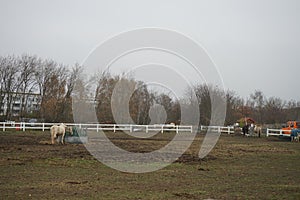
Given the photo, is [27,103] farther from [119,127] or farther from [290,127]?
[290,127]

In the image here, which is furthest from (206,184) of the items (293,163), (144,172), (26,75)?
(26,75)

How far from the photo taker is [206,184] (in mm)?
9711

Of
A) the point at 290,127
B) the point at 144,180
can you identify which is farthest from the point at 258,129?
the point at 144,180

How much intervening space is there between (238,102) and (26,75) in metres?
40.8

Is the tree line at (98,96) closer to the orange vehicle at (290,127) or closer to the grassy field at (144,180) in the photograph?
the orange vehicle at (290,127)

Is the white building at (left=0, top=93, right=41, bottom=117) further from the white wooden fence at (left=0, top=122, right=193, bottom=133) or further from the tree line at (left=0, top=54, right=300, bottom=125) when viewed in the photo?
the white wooden fence at (left=0, top=122, right=193, bottom=133)

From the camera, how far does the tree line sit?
47.8 m

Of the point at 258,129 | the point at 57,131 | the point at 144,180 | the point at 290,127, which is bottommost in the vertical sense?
the point at 144,180

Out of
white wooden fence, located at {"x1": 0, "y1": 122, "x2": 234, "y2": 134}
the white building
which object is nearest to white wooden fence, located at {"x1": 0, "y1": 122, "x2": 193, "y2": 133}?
white wooden fence, located at {"x1": 0, "y1": 122, "x2": 234, "y2": 134}

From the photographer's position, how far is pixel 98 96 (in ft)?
162

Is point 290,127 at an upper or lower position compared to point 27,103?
lower

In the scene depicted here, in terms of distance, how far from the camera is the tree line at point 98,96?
4784 cm

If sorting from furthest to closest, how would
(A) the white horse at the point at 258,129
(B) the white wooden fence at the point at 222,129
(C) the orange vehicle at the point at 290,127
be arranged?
(B) the white wooden fence at the point at 222,129, (A) the white horse at the point at 258,129, (C) the orange vehicle at the point at 290,127

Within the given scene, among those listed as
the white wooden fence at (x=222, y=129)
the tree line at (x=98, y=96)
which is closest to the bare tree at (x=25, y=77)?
the tree line at (x=98, y=96)
